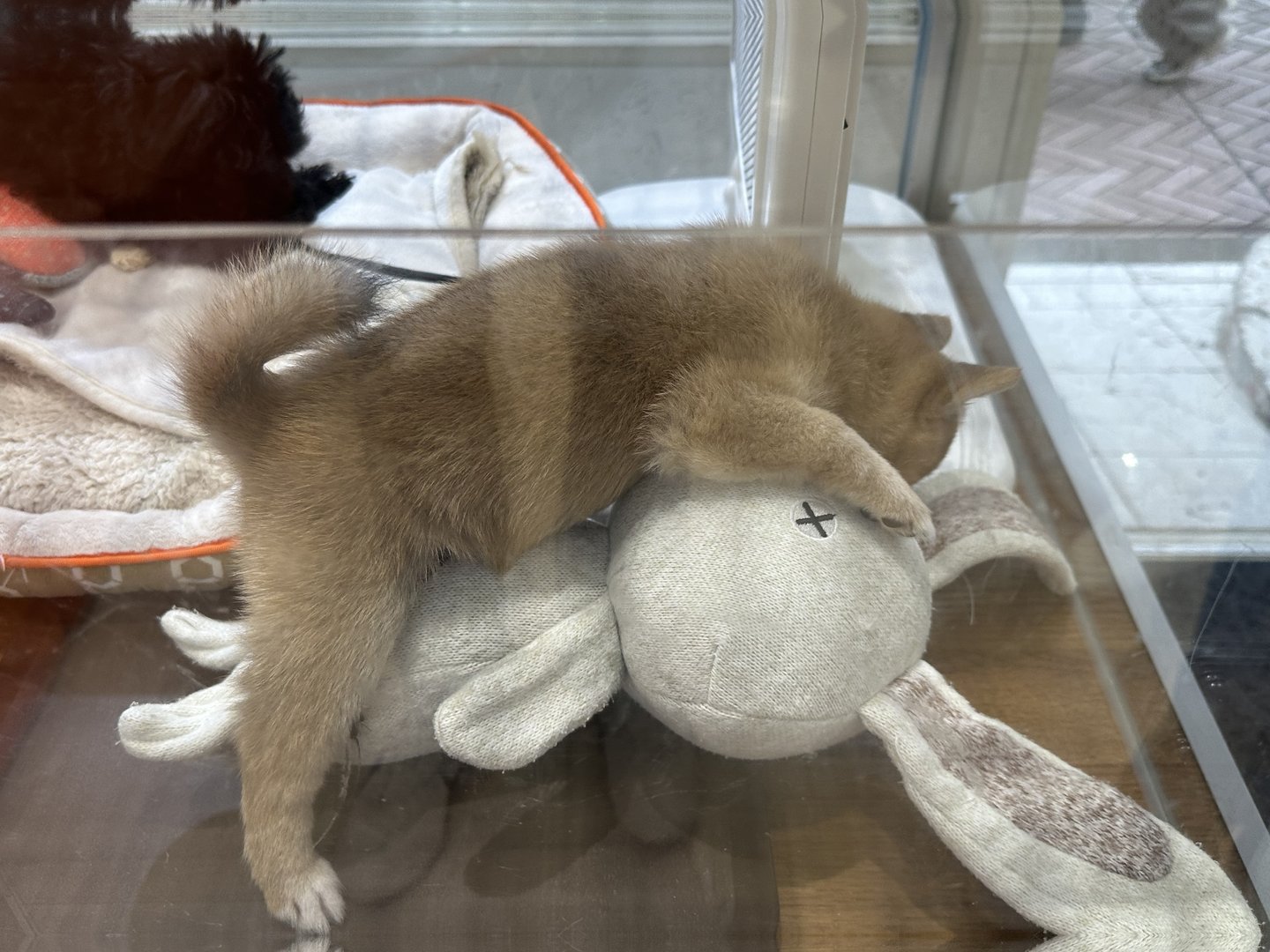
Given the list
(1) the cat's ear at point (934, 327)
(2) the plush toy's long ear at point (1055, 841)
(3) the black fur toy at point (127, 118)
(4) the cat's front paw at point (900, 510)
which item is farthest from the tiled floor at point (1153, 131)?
(3) the black fur toy at point (127, 118)

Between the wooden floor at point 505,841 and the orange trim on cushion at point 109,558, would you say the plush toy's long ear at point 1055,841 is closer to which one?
the wooden floor at point 505,841

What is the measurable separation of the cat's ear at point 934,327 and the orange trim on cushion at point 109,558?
674mm

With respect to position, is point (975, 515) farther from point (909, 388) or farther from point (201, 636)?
point (201, 636)

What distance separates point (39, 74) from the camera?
0.94 m

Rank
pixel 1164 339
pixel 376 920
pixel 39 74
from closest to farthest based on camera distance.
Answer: pixel 376 920
pixel 39 74
pixel 1164 339

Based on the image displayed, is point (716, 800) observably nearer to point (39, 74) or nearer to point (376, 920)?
point (376, 920)

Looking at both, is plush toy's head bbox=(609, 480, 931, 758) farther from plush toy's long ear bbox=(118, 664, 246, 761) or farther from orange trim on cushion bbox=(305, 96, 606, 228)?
orange trim on cushion bbox=(305, 96, 606, 228)

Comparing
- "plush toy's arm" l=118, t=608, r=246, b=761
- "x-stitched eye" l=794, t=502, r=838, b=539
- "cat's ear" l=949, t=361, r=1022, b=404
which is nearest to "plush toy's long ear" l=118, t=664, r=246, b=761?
"plush toy's arm" l=118, t=608, r=246, b=761

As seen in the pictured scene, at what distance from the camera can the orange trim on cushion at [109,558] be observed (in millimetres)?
913

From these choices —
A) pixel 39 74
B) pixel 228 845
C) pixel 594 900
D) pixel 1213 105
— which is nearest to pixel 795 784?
pixel 594 900

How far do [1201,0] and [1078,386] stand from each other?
45cm

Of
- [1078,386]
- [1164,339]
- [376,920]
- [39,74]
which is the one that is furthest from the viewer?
[1078,386]

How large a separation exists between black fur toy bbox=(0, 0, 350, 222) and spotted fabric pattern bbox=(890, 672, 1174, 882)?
2.54ft

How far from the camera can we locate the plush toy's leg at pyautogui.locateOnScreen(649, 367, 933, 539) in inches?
28.8
